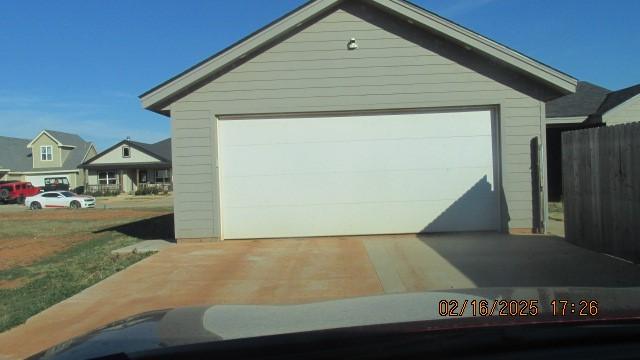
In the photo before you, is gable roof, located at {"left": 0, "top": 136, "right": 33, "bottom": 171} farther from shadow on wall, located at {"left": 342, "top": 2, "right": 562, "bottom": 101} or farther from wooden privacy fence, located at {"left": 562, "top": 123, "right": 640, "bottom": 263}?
wooden privacy fence, located at {"left": 562, "top": 123, "right": 640, "bottom": 263}

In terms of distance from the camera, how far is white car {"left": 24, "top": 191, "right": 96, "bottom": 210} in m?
37.6

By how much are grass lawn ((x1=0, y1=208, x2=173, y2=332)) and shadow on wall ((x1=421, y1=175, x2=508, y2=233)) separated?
5976 millimetres

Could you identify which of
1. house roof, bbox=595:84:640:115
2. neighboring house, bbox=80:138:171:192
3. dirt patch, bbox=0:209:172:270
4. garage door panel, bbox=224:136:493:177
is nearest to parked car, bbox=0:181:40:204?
neighboring house, bbox=80:138:171:192

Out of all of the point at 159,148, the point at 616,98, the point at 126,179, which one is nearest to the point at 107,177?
the point at 126,179

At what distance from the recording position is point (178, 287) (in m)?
8.41

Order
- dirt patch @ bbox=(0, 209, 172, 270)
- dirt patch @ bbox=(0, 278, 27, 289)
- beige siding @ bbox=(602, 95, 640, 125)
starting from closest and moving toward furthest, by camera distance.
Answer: dirt patch @ bbox=(0, 278, 27, 289) → dirt patch @ bbox=(0, 209, 172, 270) → beige siding @ bbox=(602, 95, 640, 125)

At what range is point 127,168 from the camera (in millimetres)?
58031

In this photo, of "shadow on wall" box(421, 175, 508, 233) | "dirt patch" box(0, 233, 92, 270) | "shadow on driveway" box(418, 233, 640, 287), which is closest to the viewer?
"shadow on driveway" box(418, 233, 640, 287)

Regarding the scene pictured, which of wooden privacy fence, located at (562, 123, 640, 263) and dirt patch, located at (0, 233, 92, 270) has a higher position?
wooden privacy fence, located at (562, 123, 640, 263)

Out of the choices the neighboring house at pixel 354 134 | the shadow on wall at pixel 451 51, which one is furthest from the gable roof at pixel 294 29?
the shadow on wall at pixel 451 51

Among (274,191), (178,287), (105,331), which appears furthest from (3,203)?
(105,331)

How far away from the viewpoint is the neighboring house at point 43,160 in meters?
62.0

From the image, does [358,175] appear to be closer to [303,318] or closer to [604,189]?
[604,189]

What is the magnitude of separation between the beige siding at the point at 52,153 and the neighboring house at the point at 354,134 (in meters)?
55.5
